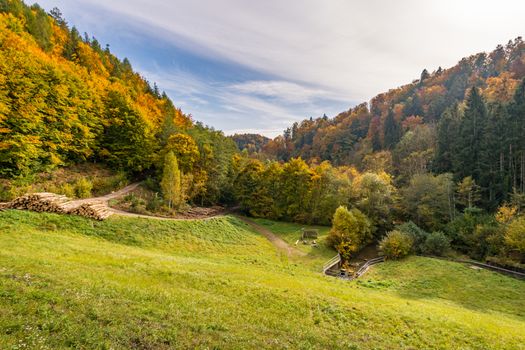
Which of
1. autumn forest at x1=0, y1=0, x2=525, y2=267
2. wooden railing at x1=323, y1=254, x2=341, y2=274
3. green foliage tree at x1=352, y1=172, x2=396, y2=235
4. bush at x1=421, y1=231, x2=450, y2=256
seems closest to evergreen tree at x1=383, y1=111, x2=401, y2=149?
autumn forest at x1=0, y1=0, x2=525, y2=267

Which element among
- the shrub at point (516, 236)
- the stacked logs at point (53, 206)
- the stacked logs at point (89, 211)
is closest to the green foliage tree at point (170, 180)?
the stacked logs at point (53, 206)

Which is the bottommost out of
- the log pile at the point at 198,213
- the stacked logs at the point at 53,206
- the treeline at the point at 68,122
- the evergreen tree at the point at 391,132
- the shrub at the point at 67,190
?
the log pile at the point at 198,213

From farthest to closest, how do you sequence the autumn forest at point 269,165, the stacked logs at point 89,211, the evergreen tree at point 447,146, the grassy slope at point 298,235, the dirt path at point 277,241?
the evergreen tree at point 447,146, the grassy slope at point 298,235, the dirt path at point 277,241, the autumn forest at point 269,165, the stacked logs at point 89,211

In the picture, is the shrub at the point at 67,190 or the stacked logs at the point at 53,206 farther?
the shrub at the point at 67,190

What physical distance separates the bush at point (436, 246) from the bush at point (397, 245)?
182 centimetres

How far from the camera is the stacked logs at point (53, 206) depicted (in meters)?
21.8

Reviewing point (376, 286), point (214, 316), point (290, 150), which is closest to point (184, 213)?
point (376, 286)

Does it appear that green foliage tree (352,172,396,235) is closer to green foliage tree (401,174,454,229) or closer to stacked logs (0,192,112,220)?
green foliage tree (401,174,454,229)

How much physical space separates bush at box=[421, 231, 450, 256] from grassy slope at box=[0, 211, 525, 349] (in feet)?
33.6

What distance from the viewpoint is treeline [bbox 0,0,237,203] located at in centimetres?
2884

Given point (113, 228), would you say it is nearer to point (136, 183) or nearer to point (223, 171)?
point (136, 183)

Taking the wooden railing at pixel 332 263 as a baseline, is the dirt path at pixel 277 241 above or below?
above

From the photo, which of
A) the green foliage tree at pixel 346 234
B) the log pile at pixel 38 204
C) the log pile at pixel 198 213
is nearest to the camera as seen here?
the log pile at pixel 38 204

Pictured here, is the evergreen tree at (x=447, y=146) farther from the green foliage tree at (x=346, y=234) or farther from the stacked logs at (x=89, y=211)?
the stacked logs at (x=89, y=211)
